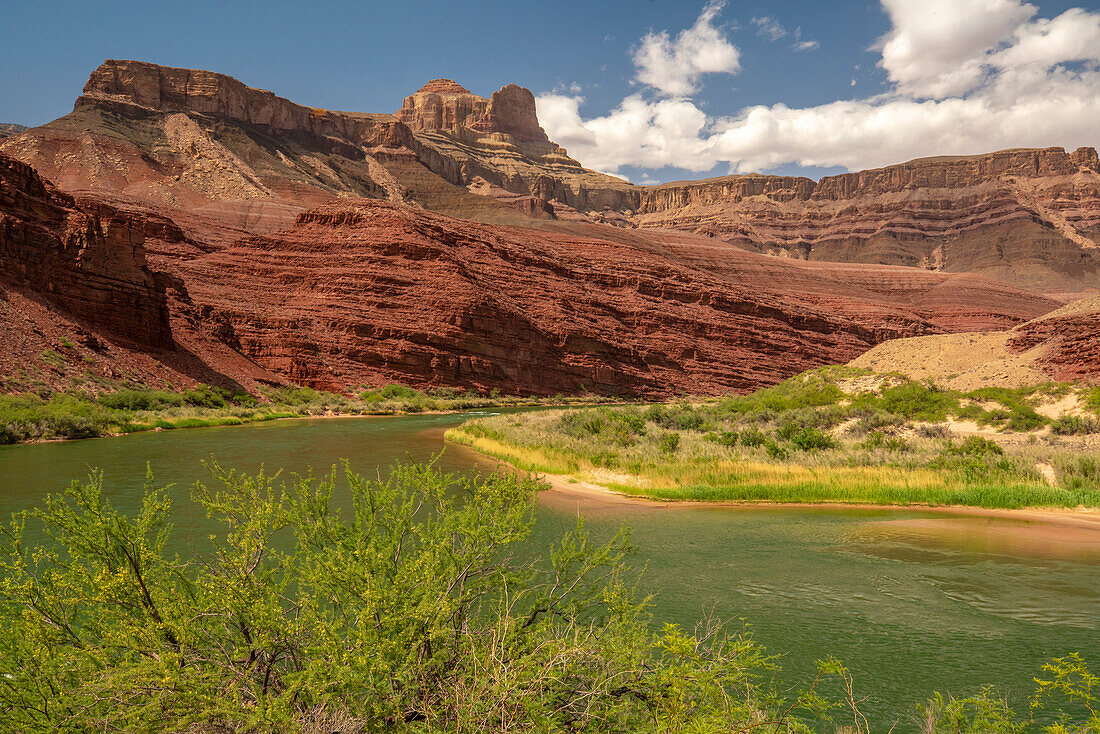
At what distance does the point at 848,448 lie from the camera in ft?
63.2

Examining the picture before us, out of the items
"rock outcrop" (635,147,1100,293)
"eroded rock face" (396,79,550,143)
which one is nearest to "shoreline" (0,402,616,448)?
"rock outcrop" (635,147,1100,293)

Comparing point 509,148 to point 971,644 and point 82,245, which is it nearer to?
point 82,245

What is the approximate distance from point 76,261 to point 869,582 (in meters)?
48.0

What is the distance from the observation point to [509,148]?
186000mm

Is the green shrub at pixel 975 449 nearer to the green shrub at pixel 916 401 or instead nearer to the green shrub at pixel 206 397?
the green shrub at pixel 916 401

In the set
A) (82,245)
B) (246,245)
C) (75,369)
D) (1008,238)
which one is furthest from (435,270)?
(1008,238)

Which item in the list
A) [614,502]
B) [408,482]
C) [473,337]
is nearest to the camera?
[408,482]

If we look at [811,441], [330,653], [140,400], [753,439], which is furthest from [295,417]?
[330,653]

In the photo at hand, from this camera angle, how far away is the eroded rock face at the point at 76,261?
36188 mm

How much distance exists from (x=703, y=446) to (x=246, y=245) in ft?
197

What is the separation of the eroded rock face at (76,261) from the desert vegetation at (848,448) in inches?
1091

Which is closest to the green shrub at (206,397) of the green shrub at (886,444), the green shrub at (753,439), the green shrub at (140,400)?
→ the green shrub at (140,400)

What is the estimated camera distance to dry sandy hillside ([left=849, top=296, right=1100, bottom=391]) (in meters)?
26.8

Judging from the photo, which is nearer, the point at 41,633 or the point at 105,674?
the point at 105,674
